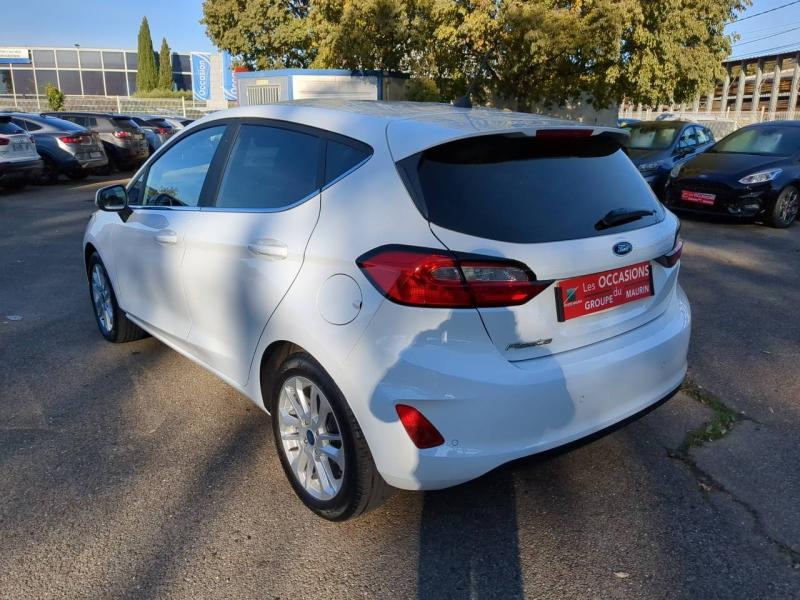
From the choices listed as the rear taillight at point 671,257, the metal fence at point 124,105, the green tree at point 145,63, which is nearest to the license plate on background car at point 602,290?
the rear taillight at point 671,257

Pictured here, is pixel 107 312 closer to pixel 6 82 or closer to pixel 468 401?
pixel 468 401

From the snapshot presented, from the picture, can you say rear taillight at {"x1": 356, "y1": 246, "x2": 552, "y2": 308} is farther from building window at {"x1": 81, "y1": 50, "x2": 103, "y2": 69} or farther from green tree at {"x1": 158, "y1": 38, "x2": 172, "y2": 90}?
building window at {"x1": 81, "y1": 50, "x2": 103, "y2": 69}

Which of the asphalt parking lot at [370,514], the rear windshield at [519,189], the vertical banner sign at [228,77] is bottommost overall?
the asphalt parking lot at [370,514]

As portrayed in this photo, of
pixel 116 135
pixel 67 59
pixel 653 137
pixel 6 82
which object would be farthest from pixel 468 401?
pixel 6 82

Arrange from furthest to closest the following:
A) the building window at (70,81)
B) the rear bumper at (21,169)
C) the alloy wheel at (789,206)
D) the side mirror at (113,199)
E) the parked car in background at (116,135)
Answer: the building window at (70,81) → the parked car in background at (116,135) → the rear bumper at (21,169) → the alloy wheel at (789,206) → the side mirror at (113,199)

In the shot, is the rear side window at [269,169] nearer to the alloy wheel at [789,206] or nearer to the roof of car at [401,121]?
the roof of car at [401,121]

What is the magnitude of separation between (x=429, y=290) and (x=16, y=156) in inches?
528

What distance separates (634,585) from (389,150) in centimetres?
186

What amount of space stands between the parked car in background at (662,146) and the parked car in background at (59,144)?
12050 mm

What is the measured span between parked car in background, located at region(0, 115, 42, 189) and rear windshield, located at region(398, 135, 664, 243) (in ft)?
42.4

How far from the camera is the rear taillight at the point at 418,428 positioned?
2.38m

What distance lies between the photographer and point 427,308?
236 centimetres

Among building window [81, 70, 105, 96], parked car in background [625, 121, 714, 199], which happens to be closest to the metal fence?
building window [81, 70, 105, 96]

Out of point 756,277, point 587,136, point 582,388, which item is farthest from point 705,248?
point 582,388
